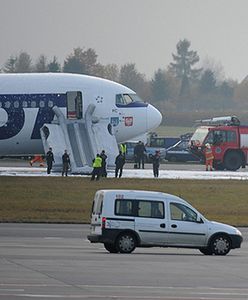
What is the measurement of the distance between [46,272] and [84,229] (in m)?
17.0

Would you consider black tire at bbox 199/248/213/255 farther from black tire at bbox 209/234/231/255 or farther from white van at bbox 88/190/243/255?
black tire at bbox 209/234/231/255

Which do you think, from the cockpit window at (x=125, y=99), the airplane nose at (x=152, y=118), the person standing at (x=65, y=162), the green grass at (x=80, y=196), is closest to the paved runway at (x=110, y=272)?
the green grass at (x=80, y=196)

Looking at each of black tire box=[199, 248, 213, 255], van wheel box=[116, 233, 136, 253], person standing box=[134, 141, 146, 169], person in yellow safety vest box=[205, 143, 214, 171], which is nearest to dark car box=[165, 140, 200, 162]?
person in yellow safety vest box=[205, 143, 214, 171]

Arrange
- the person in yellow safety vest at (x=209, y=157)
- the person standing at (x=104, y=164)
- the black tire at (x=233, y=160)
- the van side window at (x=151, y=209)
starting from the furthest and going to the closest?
the black tire at (x=233, y=160), the person in yellow safety vest at (x=209, y=157), the person standing at (x=104, y=164), the van side window at (x=151, y=209)

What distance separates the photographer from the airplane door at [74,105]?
236ft

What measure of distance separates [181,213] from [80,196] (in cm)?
2097

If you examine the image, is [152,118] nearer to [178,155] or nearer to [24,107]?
[24,107]

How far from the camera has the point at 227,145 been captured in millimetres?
89125

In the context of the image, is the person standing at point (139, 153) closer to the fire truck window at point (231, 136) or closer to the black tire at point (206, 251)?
the fire truck window at point (231, 136)

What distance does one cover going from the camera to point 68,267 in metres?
30.8

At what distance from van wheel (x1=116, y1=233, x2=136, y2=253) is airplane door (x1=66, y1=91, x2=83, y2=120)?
118 feet

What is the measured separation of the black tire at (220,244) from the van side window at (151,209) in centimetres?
158

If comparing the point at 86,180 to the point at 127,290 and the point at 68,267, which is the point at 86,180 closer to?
the point at 68,267

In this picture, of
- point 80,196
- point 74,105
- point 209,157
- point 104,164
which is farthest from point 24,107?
point 209,157
